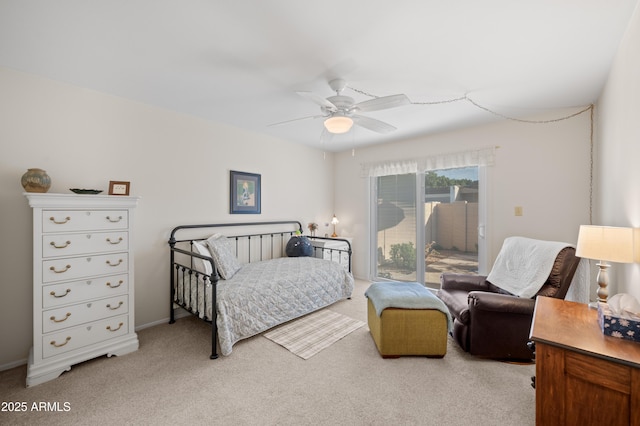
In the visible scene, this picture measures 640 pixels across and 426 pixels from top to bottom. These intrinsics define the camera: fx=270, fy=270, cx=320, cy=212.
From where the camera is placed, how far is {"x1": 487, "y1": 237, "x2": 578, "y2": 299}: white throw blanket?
2.33 meters

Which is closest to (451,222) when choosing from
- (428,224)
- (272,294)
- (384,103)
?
(428,224)

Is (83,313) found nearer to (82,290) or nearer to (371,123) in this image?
(82,290)

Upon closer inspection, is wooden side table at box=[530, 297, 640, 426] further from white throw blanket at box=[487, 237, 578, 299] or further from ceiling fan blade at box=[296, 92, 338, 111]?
ceiling fan blade at box=[296, 92, 338, 111]

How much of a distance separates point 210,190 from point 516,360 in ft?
11.9

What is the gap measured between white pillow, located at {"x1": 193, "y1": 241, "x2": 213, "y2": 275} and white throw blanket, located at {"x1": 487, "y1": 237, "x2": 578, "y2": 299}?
2933 millimetres

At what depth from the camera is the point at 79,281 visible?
2180 millimetres

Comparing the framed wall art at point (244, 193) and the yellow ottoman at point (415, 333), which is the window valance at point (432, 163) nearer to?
the framed wall art at point (244, 193)

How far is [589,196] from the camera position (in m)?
2.96

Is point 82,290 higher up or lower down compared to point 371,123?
lower down

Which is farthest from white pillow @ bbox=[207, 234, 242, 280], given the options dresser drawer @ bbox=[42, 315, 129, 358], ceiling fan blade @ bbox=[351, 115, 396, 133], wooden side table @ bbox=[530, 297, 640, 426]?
wooden side table @ bbox=[530, 297, 640, 426]

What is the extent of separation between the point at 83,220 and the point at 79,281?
49 cm

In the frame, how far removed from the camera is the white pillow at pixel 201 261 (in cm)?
274

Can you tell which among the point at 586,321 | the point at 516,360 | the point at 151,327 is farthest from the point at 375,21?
the point at 151,327

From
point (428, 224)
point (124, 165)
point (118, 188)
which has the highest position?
point (124, 165)
